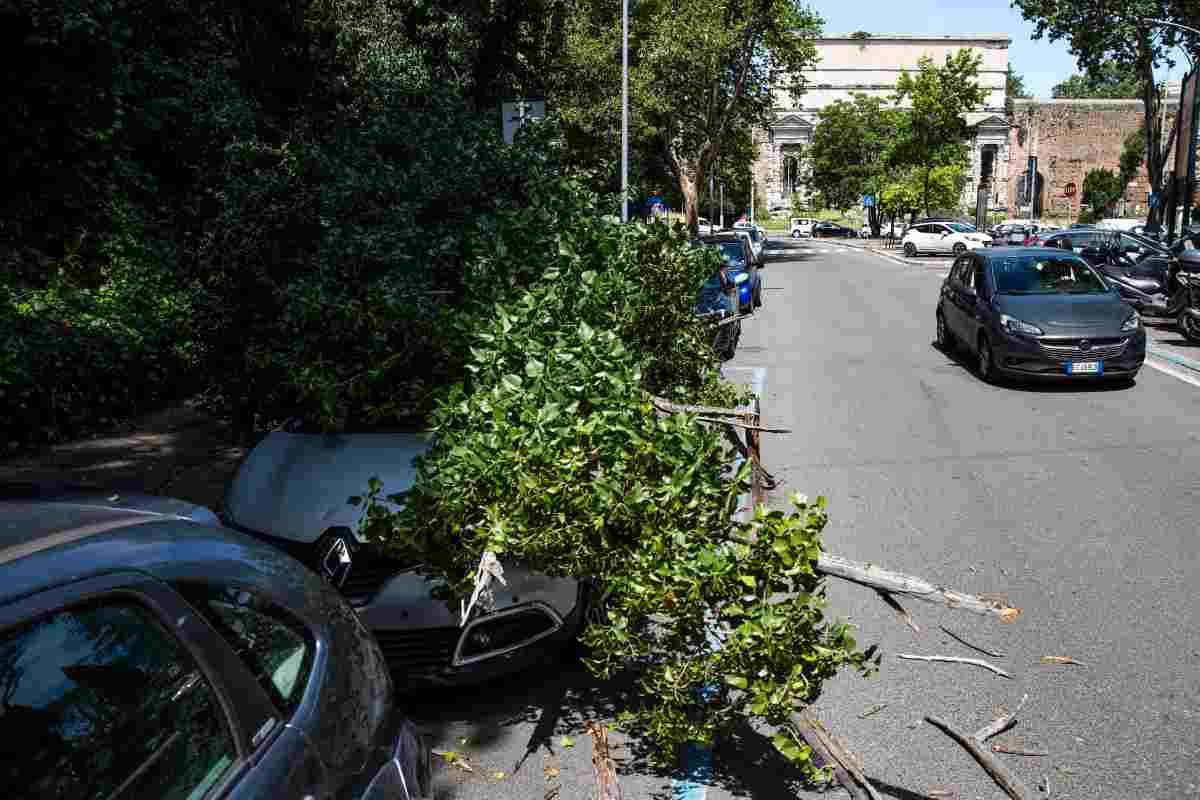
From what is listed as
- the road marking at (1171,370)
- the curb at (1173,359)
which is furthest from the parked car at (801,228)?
the road marking at (1171,370)

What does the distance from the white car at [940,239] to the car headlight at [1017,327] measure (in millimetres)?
39378

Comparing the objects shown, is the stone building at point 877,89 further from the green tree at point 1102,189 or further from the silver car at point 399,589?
the silver car at point 399,589

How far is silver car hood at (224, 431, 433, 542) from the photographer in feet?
17.7

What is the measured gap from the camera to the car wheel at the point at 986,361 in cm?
1476

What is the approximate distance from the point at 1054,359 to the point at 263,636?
13.0 meters

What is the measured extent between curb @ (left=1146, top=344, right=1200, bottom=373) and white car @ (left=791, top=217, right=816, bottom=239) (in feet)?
211

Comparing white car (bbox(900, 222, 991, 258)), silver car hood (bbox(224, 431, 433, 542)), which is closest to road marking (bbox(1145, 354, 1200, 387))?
silver car hood (bbox(224, 431, 433, 542))

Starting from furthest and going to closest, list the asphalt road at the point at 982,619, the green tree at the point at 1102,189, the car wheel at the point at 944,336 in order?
the green tree at the point at 1102,189 < the car wheel at the point at 944,336 < the asphalt road at the point at 982,619

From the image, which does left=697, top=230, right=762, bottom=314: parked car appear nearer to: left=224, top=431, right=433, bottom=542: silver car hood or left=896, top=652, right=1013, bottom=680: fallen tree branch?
left=896, top=652, right=1013, bottom=680: fallen tree branch

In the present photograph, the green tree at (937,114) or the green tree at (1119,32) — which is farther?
the green tree at (937,114)

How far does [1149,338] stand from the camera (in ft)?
64.7

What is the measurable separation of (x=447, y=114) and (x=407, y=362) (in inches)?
131

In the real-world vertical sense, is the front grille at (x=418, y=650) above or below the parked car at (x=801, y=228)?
above

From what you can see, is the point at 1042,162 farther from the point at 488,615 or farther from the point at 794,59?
the point at 488,615
